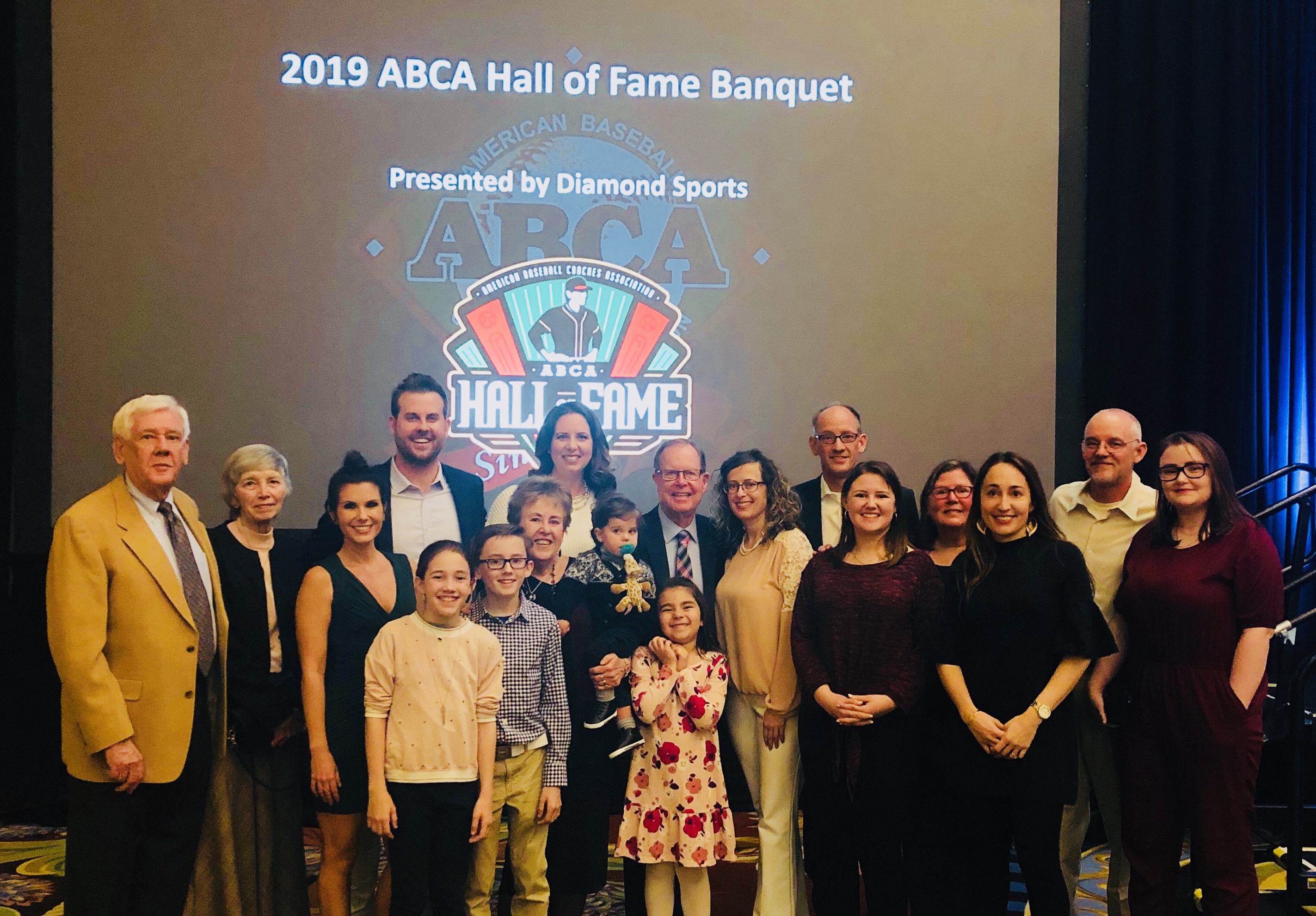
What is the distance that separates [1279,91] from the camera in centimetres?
507

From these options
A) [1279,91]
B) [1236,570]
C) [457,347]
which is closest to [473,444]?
[457,347]

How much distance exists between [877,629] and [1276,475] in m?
2.78

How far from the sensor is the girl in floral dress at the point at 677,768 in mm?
2994

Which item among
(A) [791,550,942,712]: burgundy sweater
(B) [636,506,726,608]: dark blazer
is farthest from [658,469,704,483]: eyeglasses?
(A) [791,550,942,712]: burgundy sweater

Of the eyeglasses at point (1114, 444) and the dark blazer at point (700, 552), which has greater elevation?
the eyeglasses at point (1114, 444)

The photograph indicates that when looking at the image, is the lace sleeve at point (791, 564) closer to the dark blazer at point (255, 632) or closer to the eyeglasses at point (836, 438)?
the eyeglasses at point (836, 438)

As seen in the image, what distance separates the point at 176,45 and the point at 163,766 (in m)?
3.15

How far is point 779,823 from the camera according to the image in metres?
3.11

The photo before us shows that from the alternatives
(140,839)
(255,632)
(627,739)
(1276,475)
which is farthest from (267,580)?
(1276,475)

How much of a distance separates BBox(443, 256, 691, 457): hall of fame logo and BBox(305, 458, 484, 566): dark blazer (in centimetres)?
108

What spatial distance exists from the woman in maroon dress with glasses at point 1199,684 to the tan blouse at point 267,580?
2.36 m

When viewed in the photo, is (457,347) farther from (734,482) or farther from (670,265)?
(734,482)

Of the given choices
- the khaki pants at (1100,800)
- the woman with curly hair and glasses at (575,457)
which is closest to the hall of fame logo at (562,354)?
the woman with curly hair and glasses at (575,457)

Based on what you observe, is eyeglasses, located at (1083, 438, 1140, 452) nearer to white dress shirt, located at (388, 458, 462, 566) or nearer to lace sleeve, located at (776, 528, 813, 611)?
lace sleeve, located at (776, 528, 813, 611)
